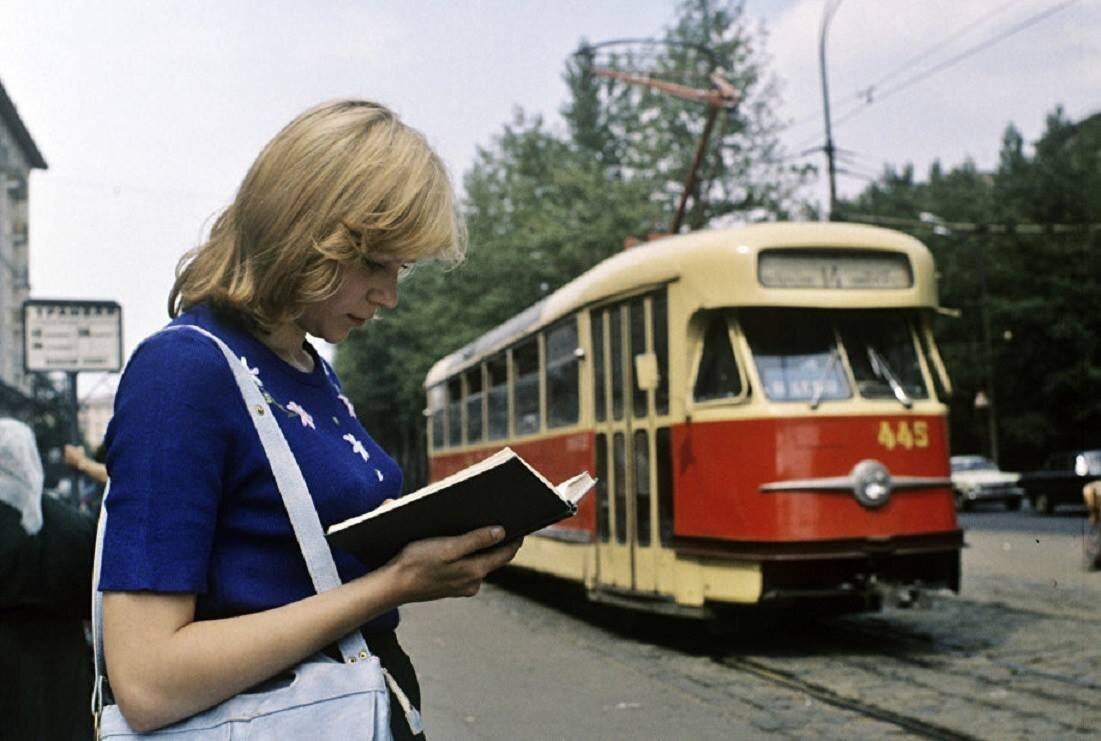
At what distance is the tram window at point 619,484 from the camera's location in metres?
9.95

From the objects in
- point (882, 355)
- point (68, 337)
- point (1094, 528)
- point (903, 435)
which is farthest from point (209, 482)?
point (68, 337)

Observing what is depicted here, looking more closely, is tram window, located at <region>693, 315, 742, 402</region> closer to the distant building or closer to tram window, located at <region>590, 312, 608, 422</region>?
tram window, located at <region>590, 312, 608, 422</region>

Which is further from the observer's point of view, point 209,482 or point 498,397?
point 498,397

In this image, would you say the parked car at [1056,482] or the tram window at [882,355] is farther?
the parked car at [1056,482]

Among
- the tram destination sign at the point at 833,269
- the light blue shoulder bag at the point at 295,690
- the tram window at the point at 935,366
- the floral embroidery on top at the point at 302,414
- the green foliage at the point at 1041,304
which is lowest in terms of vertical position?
the light blue shoulder bag at the point at 295,690

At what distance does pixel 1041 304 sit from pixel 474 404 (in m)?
28.8

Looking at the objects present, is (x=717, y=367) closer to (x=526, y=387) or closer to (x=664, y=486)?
(x=664, y=486)

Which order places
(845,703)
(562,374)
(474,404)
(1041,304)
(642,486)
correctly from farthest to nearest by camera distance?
(1041,304), (474,404), (562,374), (642,486), (845,703)

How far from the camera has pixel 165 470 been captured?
149 centimetres

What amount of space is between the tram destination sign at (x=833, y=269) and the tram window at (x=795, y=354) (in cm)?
22

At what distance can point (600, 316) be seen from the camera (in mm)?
10430

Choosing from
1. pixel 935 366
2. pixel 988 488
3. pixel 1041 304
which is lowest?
pixel 988 488

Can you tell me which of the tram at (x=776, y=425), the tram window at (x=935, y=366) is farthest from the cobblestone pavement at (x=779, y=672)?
the tram window at (x=935, y=366)

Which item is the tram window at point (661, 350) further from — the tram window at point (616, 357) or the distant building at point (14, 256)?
the distant building at point (14, 256)
